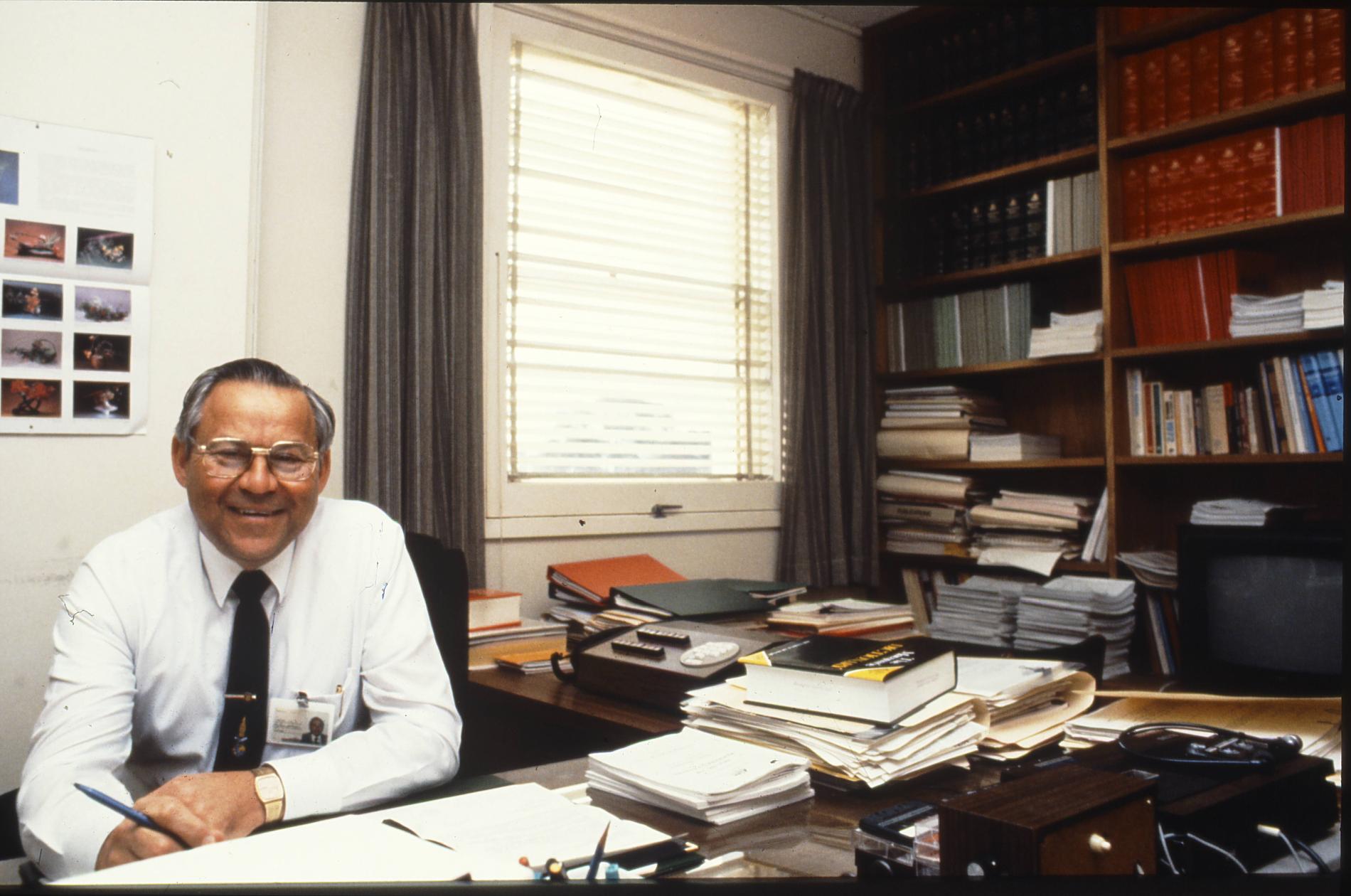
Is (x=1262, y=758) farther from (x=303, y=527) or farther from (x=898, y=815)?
(x=303, y=527)

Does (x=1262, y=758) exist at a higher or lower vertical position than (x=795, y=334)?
lower

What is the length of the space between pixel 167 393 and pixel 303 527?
68cm

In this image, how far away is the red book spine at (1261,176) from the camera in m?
2.68

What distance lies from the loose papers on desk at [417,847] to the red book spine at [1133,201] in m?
2.72

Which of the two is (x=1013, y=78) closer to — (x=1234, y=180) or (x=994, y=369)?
(x=1234, y=180)

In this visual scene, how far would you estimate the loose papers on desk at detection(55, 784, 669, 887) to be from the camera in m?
0.76

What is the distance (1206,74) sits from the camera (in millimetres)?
2826

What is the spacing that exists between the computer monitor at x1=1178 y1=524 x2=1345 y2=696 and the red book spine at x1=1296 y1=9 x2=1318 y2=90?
1.20 metres

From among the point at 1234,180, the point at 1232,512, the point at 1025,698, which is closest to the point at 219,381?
the point at 1025,698

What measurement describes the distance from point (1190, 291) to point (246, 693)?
2.71 meters

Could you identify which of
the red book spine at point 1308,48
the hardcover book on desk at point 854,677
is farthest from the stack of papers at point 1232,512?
the hardcover book on desk at point 854,677

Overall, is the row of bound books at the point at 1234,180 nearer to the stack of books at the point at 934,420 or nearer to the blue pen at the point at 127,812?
the stack of books at the point at 934,420

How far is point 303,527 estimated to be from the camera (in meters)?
1.57

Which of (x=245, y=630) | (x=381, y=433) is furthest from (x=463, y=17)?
(x=245, y=630)
